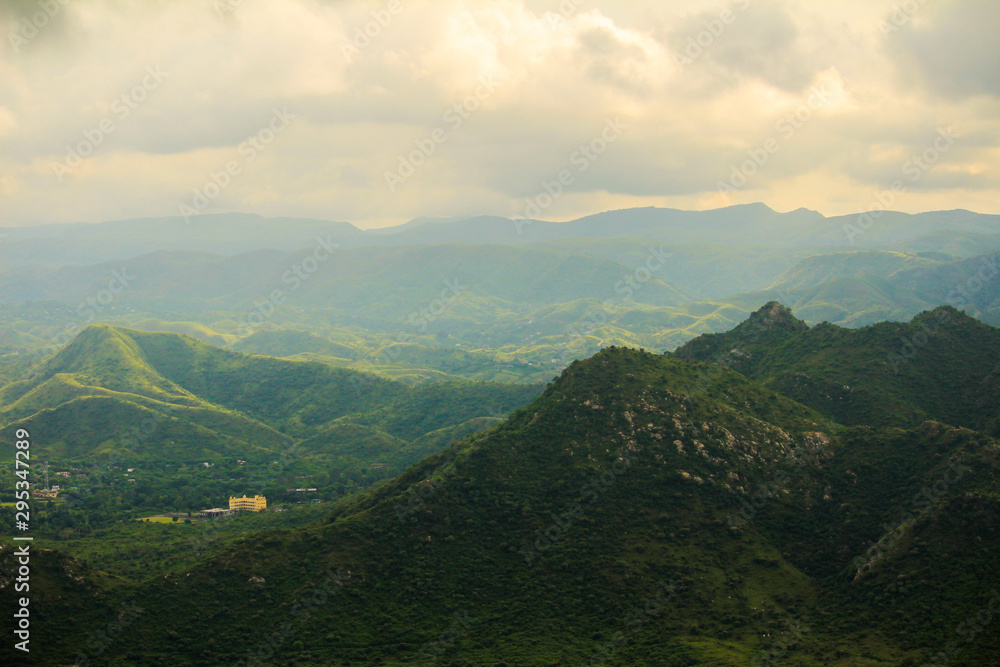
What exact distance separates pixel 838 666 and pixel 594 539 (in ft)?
83.7

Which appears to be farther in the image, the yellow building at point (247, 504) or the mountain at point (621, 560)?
the yellow building at point (247, 504)

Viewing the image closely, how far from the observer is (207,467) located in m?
168

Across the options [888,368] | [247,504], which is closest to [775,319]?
[888,368]

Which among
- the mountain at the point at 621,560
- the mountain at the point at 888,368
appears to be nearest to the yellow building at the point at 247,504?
the mountain at the point at 621,560

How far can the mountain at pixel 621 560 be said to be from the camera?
231 feet

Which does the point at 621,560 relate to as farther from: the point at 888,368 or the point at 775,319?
the point at 775,319

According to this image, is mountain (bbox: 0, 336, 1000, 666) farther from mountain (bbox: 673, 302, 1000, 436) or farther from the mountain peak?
the mountain peak

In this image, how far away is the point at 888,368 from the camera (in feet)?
404

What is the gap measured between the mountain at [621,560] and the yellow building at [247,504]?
45.3 m

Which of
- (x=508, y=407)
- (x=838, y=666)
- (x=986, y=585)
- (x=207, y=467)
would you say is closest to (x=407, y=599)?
(x=838, y=666)

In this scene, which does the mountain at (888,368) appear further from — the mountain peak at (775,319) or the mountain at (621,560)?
the mountain at (621,560)

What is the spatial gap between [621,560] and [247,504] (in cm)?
7907

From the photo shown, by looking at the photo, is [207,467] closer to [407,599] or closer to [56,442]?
[56,442]

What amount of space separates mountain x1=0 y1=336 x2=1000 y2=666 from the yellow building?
4533cm
